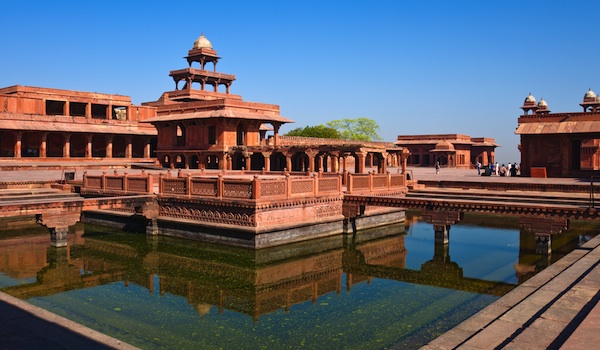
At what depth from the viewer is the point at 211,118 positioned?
3853cm

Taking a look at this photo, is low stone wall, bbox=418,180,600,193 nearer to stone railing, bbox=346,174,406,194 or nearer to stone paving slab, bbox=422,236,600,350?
stone railing, bbox=346,174,406,194

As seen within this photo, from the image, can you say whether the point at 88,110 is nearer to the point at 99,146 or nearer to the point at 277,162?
the point at 99,146

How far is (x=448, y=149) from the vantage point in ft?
205

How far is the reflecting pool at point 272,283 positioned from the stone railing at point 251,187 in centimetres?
187

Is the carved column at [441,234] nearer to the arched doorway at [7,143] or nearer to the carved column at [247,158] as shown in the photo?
the carved column at [247,158]

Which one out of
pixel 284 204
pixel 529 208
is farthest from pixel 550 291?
pixel 284 204

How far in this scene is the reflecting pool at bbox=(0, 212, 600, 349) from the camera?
10844 millimetres

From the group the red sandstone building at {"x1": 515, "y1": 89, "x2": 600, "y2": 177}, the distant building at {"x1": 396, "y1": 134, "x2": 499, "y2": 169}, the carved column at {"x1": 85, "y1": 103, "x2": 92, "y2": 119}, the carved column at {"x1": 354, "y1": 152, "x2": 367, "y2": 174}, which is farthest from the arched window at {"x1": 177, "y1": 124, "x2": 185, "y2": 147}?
the distant building at {"x1": 396, "y1": 134, "x2": 499, "y2": 169}

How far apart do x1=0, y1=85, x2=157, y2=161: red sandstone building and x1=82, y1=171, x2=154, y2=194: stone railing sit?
1692 centimetres

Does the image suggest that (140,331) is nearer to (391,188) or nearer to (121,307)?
(121,307)

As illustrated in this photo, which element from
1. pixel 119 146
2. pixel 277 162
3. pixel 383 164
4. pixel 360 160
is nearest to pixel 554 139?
pixel 383 164

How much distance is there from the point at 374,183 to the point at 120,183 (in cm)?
1114

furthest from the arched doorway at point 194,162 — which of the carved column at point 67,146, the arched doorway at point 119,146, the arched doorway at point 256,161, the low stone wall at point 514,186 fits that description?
the low stone wall at point 514,186

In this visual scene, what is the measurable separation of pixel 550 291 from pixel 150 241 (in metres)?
15.1
